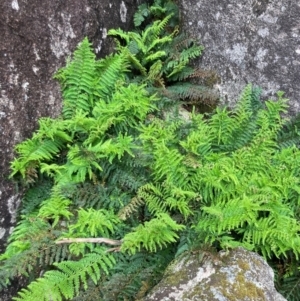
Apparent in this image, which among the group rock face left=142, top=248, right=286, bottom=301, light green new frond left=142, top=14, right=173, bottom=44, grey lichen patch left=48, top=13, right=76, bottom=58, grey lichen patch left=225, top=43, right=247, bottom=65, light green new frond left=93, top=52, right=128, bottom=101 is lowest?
rock face left=142, top=248, right=286, bottom=301

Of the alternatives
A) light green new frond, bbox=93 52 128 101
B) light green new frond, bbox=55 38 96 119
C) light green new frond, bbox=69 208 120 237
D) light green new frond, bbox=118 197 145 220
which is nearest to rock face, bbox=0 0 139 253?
light green new frond, bbox=55 38 96 119

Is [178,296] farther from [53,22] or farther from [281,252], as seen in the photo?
[53,22]

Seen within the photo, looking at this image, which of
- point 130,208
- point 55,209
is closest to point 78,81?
point 55,209

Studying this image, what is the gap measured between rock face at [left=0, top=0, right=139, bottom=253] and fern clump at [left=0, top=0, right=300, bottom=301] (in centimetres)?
14

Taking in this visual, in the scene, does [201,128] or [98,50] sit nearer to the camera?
[201,128]

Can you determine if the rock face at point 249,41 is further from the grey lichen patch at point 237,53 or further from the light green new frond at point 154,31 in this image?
the light green new frond at point 154,31

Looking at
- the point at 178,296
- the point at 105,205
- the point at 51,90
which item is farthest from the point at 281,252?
the point at 51,90

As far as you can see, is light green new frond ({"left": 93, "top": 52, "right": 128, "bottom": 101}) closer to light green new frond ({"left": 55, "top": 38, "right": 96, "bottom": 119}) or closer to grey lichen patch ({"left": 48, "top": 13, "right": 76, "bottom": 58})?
light green new frond ({"left": 55, "top": 38, "right": 96, "bottom": 119})

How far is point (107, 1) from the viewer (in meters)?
5.12

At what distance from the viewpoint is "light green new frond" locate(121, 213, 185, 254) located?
3664mm

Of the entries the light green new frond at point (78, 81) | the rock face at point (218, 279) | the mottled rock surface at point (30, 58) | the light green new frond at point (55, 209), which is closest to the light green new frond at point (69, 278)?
the light green new frond at point (55, 209)

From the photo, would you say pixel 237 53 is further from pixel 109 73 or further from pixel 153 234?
pixel 153 234

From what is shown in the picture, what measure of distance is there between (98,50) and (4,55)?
3.82 feet

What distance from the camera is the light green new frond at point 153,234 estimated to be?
366 centimetres
